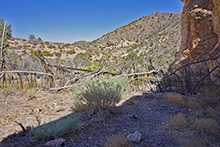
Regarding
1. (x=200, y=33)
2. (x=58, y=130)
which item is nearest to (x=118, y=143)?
(x=58, y=130)

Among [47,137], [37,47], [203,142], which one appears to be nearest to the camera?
[203,142]

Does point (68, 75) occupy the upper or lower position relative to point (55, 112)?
upper

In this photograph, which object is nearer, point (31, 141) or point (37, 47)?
point (31, 141)

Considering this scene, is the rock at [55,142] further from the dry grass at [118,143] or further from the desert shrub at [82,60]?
Result: the desert shrub at [82,60]

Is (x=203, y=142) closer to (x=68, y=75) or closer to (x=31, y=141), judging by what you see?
(x=31, y=141)

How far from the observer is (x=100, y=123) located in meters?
2.25

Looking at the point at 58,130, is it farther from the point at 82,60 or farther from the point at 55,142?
the point at 82,60

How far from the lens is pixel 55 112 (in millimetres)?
3020

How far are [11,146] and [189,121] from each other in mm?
2521

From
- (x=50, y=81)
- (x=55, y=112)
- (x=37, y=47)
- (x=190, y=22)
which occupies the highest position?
(x=37, y=47)

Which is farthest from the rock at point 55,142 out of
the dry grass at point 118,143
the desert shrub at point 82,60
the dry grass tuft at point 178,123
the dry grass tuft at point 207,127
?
the desert shrub at point 82,60

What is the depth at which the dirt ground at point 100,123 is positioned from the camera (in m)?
1.74

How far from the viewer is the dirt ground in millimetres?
1735

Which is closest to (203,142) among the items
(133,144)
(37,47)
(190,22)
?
(133,144)
